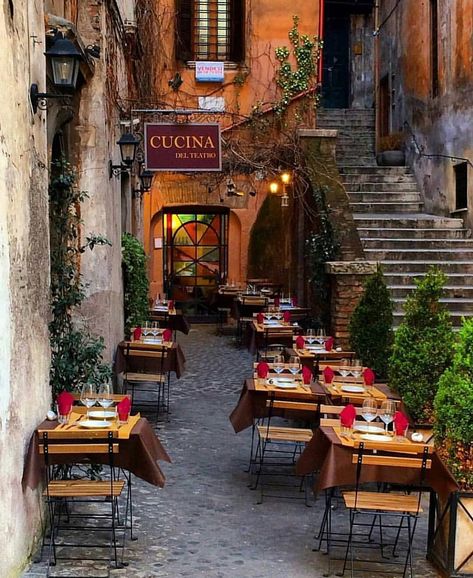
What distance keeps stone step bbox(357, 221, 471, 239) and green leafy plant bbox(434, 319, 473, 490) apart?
A: 8198 mm

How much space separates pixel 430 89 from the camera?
1541cm

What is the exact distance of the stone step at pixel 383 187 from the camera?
51.9ft

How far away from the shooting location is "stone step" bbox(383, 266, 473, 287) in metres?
12.2

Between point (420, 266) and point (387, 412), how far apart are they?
7210 mm

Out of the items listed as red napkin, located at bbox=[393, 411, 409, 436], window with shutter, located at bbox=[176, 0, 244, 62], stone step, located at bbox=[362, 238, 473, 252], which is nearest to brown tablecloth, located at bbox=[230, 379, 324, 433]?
red napkin, located at bbox=[393, 411, 409, 436]

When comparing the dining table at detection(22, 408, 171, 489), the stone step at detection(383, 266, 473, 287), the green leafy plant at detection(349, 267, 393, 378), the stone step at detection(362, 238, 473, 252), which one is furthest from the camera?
the stone step at detection(362, 238, 473, 252)

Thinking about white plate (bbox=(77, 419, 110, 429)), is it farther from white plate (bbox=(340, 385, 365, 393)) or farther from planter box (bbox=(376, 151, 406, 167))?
planter box (bbox=(376, 151, 406, 167))

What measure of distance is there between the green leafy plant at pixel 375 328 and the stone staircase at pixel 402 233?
8.48 ft

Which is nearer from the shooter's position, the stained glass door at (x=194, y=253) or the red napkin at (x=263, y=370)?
the red napkin at (x=263, y=370)

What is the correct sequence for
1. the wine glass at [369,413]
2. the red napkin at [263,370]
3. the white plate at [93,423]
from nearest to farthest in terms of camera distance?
the white plate at [93,423] → the wine glass at [369,413] → the red napkin at [263,370]

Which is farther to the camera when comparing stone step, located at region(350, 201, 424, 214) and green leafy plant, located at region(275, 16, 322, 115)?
green leafy plant, located at region(275, 16, 322, 115)

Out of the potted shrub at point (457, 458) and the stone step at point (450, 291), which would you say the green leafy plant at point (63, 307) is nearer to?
the potted shrub at point (457, 458)

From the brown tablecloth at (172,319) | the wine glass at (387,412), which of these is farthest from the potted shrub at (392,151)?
the wine glass at (387,412)

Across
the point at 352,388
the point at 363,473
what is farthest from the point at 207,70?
the point at 363,473
